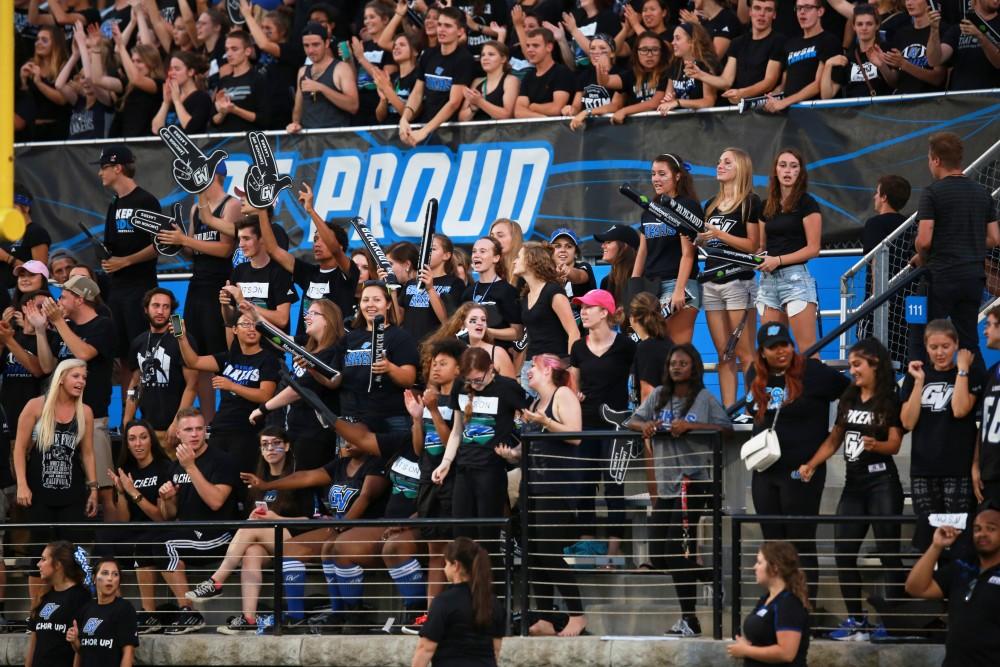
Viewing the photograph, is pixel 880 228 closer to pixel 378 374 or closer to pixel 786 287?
pixel 786 287

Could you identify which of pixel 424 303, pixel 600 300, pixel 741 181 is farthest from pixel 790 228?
pixel 424 303

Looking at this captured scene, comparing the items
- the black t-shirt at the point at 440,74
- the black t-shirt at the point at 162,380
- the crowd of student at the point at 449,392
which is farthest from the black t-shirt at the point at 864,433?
the black t-shirt at the point at 440,74

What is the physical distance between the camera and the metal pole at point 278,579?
10094 mm

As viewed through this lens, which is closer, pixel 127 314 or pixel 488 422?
pixel 488 422

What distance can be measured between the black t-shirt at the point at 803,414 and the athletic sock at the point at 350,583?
8.73 feet

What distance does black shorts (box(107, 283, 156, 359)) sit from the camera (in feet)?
42.7

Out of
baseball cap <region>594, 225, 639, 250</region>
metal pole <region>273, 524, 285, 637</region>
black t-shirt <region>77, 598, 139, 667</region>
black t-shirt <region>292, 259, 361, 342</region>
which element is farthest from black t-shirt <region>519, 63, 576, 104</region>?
black t-shirt <region>77, 598, 139, 667</region>

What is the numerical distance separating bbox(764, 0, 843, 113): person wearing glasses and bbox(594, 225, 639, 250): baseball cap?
1633 millimetres

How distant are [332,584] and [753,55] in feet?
18.0

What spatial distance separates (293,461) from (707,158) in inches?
164

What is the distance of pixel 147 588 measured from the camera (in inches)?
427

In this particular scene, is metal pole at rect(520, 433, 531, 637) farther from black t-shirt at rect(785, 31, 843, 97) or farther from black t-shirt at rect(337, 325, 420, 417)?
black t-shirt at rect(785, 31, 843, 97)

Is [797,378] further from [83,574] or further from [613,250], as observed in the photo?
[83,574]

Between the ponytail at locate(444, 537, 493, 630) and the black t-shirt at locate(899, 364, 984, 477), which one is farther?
the black t-shirt at locate(899, 364, 984, 477)
